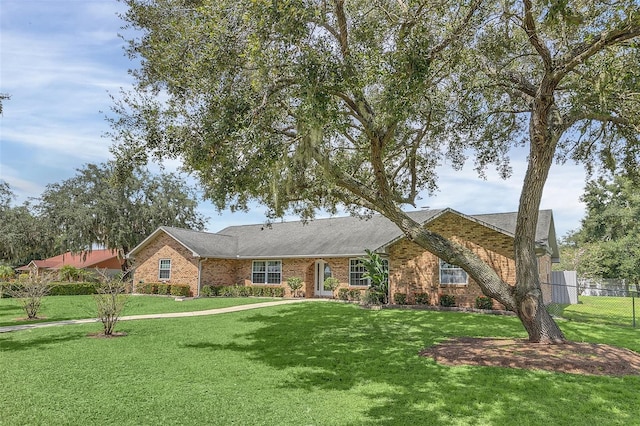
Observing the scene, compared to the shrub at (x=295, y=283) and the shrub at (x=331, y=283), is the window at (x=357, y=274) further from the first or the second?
the shrub at (x=295, y=283)

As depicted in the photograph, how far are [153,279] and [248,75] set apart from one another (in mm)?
21267

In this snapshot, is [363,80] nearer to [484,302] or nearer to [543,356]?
[543,356]

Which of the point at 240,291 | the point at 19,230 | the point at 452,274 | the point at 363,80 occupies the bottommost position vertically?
the point at 240,291

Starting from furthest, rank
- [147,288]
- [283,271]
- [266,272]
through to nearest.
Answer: [147,288] → [266,272] → [283,271]

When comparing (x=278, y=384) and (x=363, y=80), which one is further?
(x=363, y=80)

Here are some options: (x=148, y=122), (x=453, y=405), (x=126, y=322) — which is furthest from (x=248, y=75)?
(x=126, y=322)

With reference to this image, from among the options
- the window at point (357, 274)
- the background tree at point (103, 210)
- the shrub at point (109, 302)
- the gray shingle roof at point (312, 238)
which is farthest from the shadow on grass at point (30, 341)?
the background tree at point (103, 210)

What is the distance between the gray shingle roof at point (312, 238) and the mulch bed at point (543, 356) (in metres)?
9.90

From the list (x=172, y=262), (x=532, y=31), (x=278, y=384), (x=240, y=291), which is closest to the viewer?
(x=278, y=384)

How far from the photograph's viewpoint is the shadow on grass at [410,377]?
5.29 meters

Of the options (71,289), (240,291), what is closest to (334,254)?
(240,291)

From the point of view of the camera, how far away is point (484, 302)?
1638cm

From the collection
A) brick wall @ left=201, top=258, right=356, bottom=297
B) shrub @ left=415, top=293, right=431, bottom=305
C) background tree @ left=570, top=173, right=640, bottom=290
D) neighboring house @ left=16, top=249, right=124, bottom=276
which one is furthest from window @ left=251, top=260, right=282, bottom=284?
background tree @ left=570, top=173, right=640, bottom=290

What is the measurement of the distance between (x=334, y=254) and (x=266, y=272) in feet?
18.1
